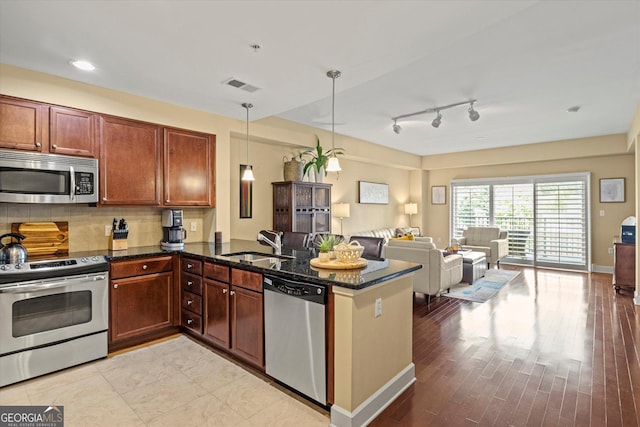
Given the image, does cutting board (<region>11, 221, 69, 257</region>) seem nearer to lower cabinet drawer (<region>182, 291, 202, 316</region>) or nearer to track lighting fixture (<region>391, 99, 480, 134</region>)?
lower cabinet drawer (<region>182, 291, 202, 316</region>)

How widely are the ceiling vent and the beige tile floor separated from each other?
2652mm

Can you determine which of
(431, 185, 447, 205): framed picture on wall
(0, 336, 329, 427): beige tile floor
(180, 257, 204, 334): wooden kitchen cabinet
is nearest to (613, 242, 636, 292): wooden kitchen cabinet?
(431, 185, 447, 205): framed picture on wall

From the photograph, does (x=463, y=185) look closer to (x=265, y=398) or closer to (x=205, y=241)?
(x=205, y=241)

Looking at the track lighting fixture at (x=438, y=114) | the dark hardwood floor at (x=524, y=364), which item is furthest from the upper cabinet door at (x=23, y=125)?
the track lighting fixture at (x=438, y=114)

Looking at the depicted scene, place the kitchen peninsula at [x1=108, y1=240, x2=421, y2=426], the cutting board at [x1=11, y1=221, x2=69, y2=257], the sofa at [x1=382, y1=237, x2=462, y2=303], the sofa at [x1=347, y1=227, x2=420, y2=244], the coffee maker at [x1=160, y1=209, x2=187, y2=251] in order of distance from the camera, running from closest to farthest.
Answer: the kitchen peninsula at [x1=108, y1=240, x2=421, y2=426]
the cutting board at [x1=11, y1=221, x2=69, y2=257]
the coffee maker at [x1=160, y1=209, x2=187, y2=251]
the sofa at [x1=382, y1=237, x2=462, y2=303]
the sofa at [x1=347, y1=227, x2=420, y2=244]

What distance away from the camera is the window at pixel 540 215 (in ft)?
23.5

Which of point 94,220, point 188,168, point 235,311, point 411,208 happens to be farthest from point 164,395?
point 411,208

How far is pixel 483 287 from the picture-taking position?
5621 mm

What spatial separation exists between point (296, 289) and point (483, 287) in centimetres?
447

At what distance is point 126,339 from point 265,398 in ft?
5.69

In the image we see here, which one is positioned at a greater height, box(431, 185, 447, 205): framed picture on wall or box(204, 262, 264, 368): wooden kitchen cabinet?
box(431, 185, 447, 205): framed picture on wall

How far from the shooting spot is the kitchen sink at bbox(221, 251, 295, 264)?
2.96 meters

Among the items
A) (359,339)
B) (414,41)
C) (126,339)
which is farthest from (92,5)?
(126,339)

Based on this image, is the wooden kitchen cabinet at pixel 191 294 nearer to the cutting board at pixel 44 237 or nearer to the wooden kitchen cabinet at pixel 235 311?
the wooden kitchen cabinet at pixel 235 311
